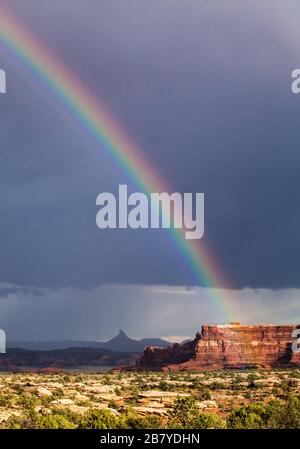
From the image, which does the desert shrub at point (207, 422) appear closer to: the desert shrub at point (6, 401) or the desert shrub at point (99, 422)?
the desert shrub at point (99, 422)

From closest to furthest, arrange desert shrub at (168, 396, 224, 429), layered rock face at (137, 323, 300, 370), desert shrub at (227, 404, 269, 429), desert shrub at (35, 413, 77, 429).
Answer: desert shrub at (35, 413, 77, 429) → desert shrub at (168, 396, 224, 429) → desert shrub at (227, 404, 269, 429) → layered rock face at (137, 323, 300, 370)

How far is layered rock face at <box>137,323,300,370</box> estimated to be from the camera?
176375 mm

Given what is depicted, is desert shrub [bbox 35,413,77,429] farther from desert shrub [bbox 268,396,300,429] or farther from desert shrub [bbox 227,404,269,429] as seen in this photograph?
desert shrub [bbox 268,396,300,429]

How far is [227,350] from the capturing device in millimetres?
183500

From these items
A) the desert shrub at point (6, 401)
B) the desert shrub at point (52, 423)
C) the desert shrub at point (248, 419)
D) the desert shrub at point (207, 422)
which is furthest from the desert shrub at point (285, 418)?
the desert shrub at point (6, 401)

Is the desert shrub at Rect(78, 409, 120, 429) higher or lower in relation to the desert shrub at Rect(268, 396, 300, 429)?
higher

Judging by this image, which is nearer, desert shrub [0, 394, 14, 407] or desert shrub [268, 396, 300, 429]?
desert shrub [268, 396, 300, 429]

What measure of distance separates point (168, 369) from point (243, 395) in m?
100

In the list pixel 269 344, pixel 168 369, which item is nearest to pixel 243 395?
pixel 168 369

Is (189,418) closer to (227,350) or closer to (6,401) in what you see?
(6,401)

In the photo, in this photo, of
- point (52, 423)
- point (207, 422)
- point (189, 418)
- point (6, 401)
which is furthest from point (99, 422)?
point (6, 401)

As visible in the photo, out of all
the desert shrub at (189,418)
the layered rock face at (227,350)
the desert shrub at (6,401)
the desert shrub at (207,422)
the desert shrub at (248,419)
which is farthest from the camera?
the layered rock face at (227,350)

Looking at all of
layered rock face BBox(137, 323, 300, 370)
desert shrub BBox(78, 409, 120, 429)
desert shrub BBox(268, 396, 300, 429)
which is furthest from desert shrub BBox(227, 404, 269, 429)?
layered rock face BBox(137, 323, 300, 370)

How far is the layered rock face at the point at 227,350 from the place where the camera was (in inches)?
6944
